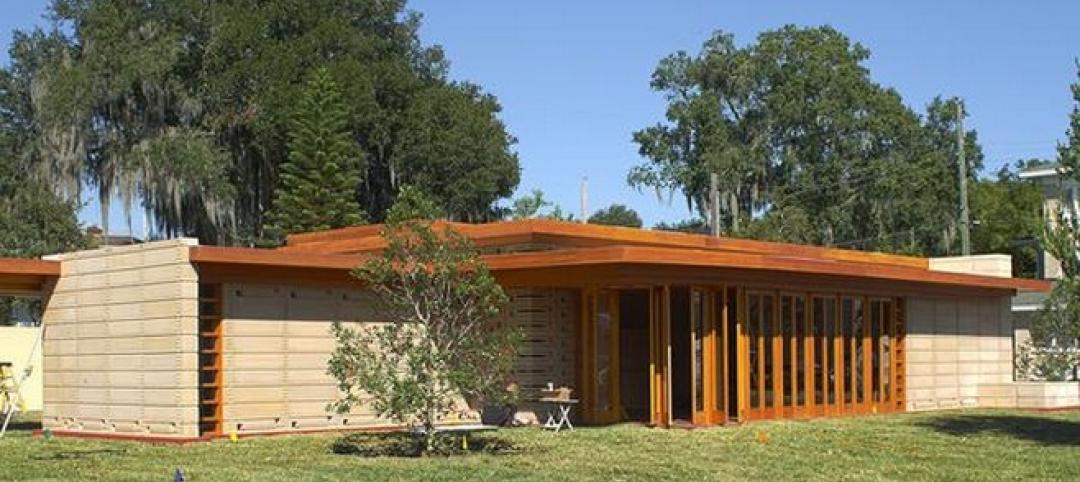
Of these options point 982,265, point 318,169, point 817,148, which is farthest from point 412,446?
point 817,148

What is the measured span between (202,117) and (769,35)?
22946mm

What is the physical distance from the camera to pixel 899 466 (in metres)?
15.1

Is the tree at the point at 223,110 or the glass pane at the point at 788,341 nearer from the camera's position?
the glass pane at the point at 788,341

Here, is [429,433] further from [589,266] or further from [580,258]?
[589,266]

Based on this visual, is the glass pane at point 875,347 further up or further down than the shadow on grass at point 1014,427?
further up

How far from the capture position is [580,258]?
18938mm

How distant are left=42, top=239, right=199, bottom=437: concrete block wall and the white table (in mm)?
4790

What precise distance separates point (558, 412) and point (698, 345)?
7.20 ft

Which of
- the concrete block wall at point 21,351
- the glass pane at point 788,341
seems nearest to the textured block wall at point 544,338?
the glass pane at point 788,341

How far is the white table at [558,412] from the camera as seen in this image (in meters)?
20.0

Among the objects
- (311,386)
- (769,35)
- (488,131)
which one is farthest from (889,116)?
(311,386)

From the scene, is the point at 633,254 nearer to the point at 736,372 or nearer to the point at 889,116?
the point at 736,372

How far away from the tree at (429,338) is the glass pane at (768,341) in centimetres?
650

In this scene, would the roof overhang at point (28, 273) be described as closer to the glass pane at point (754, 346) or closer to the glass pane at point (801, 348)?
the glass pane at point (754, 346)
